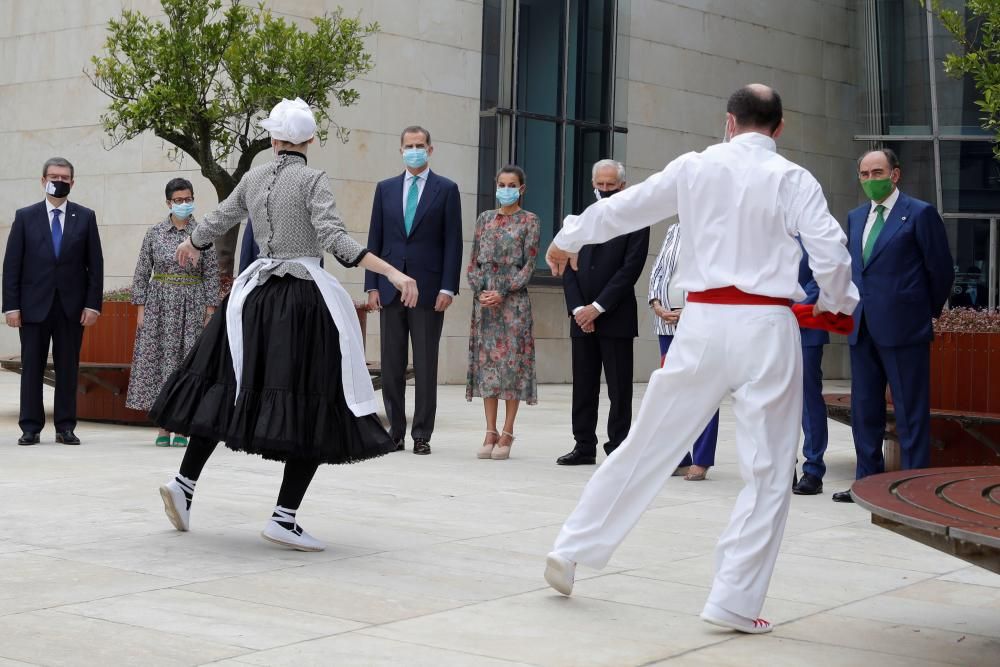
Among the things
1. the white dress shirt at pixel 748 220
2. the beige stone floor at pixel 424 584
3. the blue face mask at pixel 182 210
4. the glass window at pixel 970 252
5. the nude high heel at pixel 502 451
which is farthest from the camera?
the glass window at pixel 970 252

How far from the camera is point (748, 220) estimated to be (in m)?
4.79

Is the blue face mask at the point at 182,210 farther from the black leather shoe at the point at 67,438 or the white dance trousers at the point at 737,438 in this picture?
the white dance trousers at the point at 737,438

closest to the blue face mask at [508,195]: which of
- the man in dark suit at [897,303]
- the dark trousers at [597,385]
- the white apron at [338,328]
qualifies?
the dark trousers at [597,385]

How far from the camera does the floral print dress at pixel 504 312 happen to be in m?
9.77

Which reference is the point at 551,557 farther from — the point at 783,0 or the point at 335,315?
the point at 783,0

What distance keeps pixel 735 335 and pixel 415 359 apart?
5.48 metres

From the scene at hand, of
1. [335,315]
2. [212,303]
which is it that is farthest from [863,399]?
[212,303]

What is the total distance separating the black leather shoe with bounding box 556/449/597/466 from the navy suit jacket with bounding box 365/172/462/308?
1.40m

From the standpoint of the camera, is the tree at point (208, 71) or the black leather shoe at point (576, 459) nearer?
the black leather shoe at point (576, 459)

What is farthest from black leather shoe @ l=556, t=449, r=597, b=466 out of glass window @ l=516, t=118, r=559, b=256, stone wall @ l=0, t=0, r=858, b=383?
glass window @ l=516, t=118, r=559, b=256

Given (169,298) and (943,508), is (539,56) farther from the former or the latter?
(943,508)

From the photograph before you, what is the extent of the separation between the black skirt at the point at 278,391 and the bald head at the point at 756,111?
1.92 metres

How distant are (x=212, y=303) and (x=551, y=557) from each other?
5.58 metres

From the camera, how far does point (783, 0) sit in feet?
75.9
